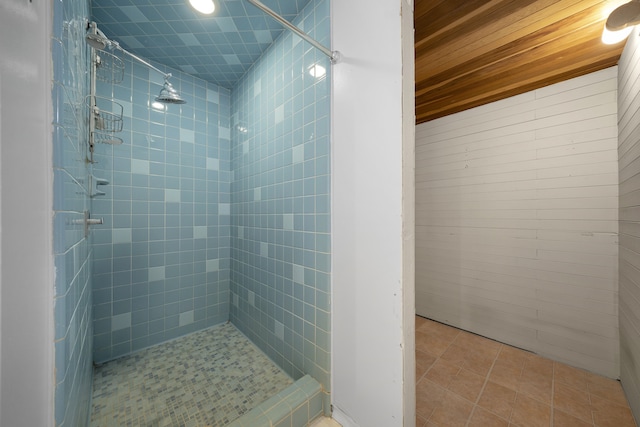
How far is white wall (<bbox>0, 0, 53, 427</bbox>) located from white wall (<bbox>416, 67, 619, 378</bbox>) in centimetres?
283

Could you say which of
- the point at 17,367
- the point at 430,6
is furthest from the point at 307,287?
the point at 430,6

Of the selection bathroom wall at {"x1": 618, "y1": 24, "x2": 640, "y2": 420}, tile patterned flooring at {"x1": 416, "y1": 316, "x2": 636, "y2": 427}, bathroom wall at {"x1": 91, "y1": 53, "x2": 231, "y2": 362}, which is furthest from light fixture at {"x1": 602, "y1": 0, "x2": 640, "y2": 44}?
bathroom wall at {"x1": 91, "y1": 53, "x2": 231, "y2": 362}

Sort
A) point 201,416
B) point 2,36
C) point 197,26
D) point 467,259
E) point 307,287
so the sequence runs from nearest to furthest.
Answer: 1. point 2,36
2. point 201,416
3. point 307,287
4. point 197,26
5. point 467,259

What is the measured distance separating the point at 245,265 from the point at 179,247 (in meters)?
0.64

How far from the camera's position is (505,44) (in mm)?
1438

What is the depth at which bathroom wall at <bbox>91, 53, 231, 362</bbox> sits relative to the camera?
5.42 feet

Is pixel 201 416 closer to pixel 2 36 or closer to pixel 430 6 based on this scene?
pixel 2 36

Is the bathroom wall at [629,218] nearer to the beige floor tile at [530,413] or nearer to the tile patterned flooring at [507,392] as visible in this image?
the tile patterned flooring at [507,392]

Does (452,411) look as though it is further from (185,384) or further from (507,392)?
(185,384)

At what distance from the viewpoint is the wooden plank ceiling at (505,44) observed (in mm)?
1191

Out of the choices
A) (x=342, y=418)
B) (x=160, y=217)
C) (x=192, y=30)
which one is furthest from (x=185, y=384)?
(x=192, y=30)

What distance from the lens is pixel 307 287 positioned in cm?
131

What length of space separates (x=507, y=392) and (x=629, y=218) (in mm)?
1419

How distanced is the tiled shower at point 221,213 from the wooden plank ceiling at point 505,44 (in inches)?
31.8
